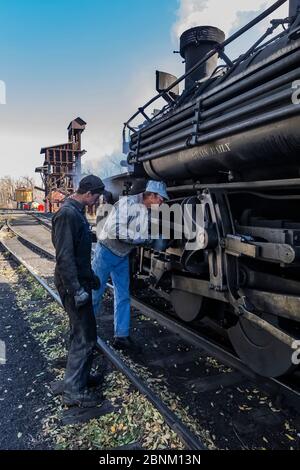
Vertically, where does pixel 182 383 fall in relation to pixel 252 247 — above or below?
below

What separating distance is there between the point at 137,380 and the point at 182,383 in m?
0.47

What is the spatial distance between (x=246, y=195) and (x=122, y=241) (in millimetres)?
1495

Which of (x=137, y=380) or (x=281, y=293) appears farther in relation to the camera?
(x=137, y=380)

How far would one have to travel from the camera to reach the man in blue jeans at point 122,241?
13.4 ft

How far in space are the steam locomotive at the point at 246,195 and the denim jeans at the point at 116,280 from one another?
49 centimetres

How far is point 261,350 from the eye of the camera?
313 cm

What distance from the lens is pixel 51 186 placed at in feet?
97.9

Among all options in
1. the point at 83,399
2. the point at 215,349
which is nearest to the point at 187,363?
the point at 215,349

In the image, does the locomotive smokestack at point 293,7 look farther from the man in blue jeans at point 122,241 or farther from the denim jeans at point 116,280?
the denim jeans at point 116,280

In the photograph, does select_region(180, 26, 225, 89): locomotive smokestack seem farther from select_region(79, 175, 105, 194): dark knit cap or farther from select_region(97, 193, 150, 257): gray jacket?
select_region(79, 175, 105, 194): dark knit cap

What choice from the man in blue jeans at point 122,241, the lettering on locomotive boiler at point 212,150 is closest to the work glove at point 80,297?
the man in blue jeans at point 122,241

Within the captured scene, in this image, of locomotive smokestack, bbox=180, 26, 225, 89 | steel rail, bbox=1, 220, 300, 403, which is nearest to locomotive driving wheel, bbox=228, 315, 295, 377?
steel rail, bbox=1, 220, 300, 403

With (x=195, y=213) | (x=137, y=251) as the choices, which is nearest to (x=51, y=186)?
(x=137, y=251)
